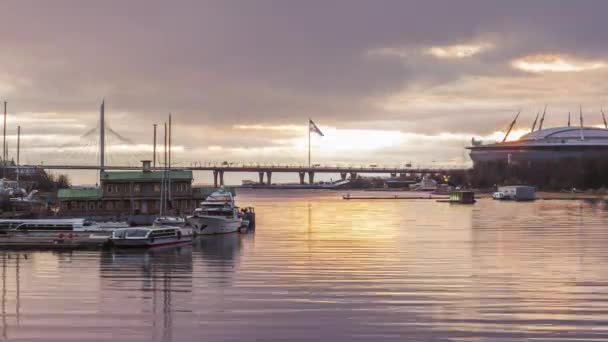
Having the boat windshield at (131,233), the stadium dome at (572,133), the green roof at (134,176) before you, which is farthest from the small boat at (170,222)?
the stadium dome at (572,133)

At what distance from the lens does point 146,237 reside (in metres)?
40.3

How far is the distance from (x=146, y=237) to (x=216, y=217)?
10201mm

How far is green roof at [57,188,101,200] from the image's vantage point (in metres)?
56.8

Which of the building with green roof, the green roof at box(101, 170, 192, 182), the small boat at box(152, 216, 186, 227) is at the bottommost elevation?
the small boat at box(152, 216, 186, 227)

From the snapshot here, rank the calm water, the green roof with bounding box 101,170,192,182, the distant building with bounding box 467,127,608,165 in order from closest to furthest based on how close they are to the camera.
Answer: the calm water, the green roof with bounding box 101,170,192,182, the distant building with bounding box 467,127,608,165

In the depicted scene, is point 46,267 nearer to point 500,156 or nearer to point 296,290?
point 296,290

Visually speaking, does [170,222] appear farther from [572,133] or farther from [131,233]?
[572,133]

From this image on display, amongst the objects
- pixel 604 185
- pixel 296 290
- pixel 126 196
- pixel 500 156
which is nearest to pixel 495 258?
pixel 296 290

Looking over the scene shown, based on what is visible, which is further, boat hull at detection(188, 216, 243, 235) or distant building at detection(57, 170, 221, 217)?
Result: distant building at detection(57, 170, 221, 217)

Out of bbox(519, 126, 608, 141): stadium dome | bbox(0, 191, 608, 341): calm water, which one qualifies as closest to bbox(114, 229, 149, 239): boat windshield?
bbox(0, 191, 608, 341): calm water

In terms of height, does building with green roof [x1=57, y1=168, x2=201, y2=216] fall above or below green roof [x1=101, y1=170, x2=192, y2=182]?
below

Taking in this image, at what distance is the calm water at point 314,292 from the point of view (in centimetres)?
1967

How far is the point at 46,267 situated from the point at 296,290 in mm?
11422

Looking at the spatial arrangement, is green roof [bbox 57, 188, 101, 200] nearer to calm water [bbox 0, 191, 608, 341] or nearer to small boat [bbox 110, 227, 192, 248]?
calm water [bbox 0, 191, 608, 341]
